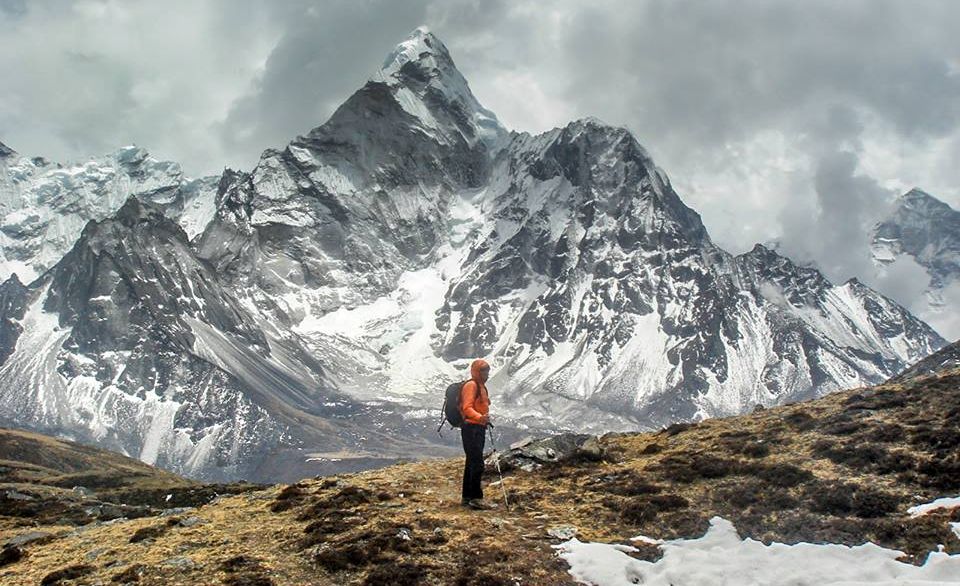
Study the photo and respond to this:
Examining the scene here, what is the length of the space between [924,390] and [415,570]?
79.6ft

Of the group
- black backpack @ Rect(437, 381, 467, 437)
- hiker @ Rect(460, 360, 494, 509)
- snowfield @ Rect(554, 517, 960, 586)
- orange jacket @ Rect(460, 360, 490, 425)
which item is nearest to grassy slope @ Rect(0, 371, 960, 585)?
snowfield @ Rect(554, 517, 960, 586)

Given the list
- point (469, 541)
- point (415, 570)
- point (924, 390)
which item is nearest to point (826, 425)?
point (924, 390)

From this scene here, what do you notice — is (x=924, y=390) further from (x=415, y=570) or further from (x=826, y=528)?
(x=415, y=570)

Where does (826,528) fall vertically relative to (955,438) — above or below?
below

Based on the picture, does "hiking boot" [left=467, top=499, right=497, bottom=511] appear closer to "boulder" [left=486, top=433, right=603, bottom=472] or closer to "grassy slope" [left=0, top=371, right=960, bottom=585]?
"grassy slope" [left=0, top=371, right=960, bottom=585]

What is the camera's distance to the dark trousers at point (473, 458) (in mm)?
27109

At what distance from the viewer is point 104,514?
36.2 metres

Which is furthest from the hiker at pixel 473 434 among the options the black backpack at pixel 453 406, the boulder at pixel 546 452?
the boulder at pixel 546 452

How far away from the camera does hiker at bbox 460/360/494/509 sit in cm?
2712

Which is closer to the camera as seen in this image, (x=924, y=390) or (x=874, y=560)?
(x=874, y=560)

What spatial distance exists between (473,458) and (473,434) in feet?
2.78

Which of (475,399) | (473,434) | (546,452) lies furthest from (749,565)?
(546,452)

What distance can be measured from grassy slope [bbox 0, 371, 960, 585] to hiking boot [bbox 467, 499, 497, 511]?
616mm

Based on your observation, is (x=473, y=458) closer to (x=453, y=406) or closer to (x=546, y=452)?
(x=453, y=406)
